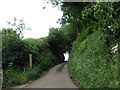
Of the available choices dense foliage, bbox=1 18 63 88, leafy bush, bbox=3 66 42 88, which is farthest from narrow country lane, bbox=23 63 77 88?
dense foliage, bbox=1 18 63 88

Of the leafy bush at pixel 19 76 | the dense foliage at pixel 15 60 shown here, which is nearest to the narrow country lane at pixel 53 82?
the leafy bush at pixel 19 76

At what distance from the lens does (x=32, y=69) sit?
1348cm

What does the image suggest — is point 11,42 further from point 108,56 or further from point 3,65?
point 108,56

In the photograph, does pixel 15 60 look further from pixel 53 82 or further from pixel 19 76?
pixel 53 82

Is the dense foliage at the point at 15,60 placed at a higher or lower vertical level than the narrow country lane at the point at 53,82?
higher

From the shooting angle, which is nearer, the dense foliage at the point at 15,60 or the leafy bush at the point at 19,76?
the leafy bush at the point at 19,76

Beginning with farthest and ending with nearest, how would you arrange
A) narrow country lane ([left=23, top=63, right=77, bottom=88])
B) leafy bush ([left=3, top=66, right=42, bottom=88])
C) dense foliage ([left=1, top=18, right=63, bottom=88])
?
dense foliage ([left=1, top=18, right=63, bottom=88])
leafy bush ([left=3, top=66, right=42, bottom=88])
narrow country lane ([left=23, top=63, right=77, bottom=88])

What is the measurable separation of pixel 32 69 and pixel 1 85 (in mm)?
3789

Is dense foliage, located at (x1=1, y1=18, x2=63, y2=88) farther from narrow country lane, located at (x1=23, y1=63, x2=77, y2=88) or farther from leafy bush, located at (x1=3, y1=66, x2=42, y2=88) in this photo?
narrow country lane, located at (x1=23, y1=63, x2=77, y2=88)

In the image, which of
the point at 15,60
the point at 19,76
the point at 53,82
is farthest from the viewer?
the point at 15,60

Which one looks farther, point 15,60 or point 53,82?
point 15,60

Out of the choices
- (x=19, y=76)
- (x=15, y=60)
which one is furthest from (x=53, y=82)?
(x=15, y=60)

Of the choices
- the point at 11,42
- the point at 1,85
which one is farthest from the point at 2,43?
the point at 1,85

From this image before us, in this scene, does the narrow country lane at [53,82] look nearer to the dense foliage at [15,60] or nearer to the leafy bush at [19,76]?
the leafy bush at [19,76]
